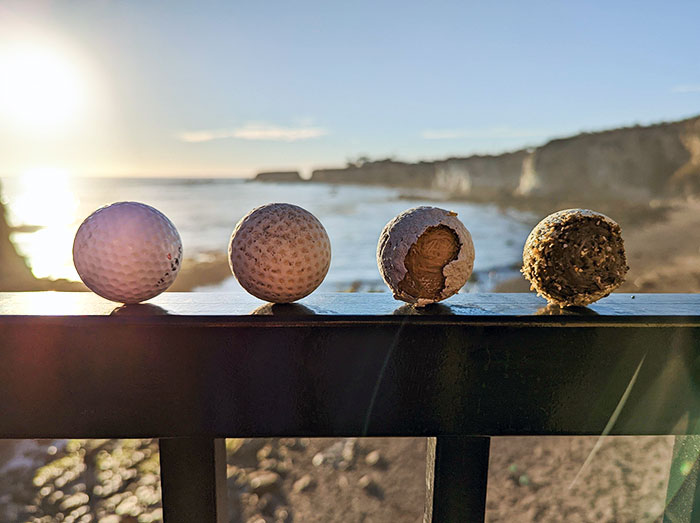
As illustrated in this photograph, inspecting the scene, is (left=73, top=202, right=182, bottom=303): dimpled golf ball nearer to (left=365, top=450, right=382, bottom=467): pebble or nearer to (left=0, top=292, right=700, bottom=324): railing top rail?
(left=0, top=292, right=700, bottom=324): railing top rail

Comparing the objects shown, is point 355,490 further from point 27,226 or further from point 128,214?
point 27,226

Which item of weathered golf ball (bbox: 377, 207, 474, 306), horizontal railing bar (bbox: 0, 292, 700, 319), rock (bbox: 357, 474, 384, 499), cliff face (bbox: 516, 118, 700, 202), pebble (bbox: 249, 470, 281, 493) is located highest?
cliff face (bbox: 516, 118, 700, 202)

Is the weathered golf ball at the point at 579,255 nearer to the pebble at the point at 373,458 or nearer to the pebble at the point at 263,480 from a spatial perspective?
the pebble at the point at 373,458

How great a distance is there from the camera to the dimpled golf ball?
1.16m

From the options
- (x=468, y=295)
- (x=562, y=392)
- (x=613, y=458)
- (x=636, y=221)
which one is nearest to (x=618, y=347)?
(x=562, y=392)

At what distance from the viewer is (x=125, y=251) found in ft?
3.79

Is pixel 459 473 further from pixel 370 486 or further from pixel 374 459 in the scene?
pixel 374 459

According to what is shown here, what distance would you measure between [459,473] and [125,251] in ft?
3.43

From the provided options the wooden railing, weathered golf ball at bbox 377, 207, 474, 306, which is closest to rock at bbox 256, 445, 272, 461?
the wooden railing

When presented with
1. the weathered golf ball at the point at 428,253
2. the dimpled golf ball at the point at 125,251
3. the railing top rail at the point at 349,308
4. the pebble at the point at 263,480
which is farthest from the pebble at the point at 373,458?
the dimpled golf ball at the point at 125,251

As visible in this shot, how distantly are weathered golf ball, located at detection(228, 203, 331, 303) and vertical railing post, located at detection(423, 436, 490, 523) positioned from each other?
1.89 feet

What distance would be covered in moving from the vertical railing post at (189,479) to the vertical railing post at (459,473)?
1.97 feet

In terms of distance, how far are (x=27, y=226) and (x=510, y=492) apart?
19.0m

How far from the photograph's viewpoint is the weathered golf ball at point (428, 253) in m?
1.20
